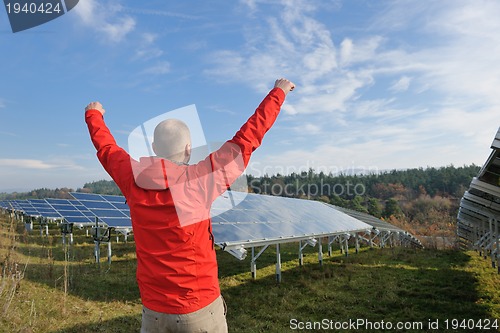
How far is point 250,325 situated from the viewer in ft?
24.7

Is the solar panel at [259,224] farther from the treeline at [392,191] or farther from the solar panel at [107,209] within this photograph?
the treeline at [392,191]

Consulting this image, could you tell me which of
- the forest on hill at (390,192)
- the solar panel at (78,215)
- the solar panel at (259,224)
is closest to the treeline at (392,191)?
the forest on hill at (390,192)

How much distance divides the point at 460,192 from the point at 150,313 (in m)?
79.1

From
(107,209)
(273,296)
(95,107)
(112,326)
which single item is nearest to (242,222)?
(273,296)

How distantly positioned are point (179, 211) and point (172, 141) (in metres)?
0.43

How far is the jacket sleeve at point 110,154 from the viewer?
6.80 feet

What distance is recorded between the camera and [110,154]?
Result: 6.91 ft

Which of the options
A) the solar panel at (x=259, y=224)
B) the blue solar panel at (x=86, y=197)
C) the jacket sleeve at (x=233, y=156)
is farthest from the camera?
the blue solar panel at (x=86, y=197)

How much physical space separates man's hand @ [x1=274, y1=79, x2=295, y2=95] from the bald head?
0.65 meters

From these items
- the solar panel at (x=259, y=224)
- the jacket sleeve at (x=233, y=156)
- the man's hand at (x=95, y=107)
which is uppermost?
the man's hand at (x=95, y=107)

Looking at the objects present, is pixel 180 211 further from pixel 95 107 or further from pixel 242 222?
pixel 242 222

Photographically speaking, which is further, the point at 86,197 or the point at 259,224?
the point at 86,197

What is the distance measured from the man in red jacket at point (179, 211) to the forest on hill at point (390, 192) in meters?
54.0

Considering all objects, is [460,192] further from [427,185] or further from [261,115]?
[261,115]
